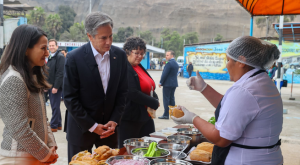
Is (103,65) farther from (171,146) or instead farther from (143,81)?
(171,146)

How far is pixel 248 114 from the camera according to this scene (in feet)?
5.00

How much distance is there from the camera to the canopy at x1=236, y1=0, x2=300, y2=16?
413cm

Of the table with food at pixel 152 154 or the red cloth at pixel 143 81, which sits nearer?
the table with food at pixel 152 154

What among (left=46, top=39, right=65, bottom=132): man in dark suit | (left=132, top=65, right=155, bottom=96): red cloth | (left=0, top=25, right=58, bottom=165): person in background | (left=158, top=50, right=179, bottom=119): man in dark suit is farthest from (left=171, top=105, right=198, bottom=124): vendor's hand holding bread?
(left=158, top=50, right=179, bottom=119): man in dark suit

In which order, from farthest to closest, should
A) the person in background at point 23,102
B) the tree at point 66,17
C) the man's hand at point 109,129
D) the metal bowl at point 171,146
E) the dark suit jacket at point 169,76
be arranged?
the tree at point 66,17 → the dark suit jacket at point 169,76 → the man's hand at point 109,129 → the metal bowl at point 171,146 → the person in background at point 23,102

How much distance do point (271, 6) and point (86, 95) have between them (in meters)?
3.48

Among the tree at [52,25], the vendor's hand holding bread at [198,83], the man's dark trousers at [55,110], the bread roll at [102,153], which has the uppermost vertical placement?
the tree at [52,25]

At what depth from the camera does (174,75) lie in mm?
8281

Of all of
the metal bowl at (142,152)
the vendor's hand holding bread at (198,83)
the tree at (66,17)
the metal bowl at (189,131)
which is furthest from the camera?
the tree at (66,17)

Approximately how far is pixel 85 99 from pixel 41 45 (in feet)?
2.25

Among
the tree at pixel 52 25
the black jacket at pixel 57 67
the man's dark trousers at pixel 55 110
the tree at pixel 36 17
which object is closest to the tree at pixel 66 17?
the tree at pixel 52 25

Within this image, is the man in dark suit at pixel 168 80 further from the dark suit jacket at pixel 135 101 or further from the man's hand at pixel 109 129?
the man's hand at pixel 109 129

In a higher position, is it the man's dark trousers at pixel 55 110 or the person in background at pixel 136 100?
the person in background at pixel 136 100

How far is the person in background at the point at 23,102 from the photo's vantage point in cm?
171
